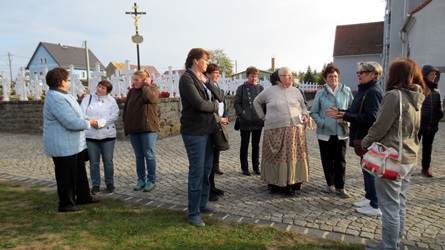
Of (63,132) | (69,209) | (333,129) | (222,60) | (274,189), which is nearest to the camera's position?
(63,132)

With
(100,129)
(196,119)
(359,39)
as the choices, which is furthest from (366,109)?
(359,39)

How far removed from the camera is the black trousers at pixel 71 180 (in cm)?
396

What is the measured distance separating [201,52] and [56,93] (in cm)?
179

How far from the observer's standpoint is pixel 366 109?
148 inches

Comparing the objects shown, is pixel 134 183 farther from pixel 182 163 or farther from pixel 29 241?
pixel 29 241

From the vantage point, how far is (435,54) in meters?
14.9

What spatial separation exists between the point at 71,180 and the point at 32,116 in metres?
9.89

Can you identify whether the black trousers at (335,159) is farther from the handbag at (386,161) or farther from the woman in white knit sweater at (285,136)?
the handbag at (386,161)

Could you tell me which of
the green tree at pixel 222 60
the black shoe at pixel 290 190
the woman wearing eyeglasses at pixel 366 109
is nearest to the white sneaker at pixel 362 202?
the woman wearing eyeglasses at pixel 366 109

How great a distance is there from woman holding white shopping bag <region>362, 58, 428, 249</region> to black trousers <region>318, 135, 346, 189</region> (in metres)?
1.64

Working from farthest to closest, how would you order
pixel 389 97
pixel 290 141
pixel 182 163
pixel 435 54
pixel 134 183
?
pixel 435 54
pixel 182 163
pixel 134 183
pixel 290 141
pixel 389 97

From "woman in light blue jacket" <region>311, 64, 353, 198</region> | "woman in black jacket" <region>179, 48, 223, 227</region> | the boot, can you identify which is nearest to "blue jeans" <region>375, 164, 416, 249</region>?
"woman in light blue jacket" <region>311, 64, 353, 198</region>

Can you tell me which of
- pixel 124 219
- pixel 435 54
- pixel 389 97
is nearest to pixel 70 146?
pixel 124 219

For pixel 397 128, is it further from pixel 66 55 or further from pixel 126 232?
pixel 66 55
